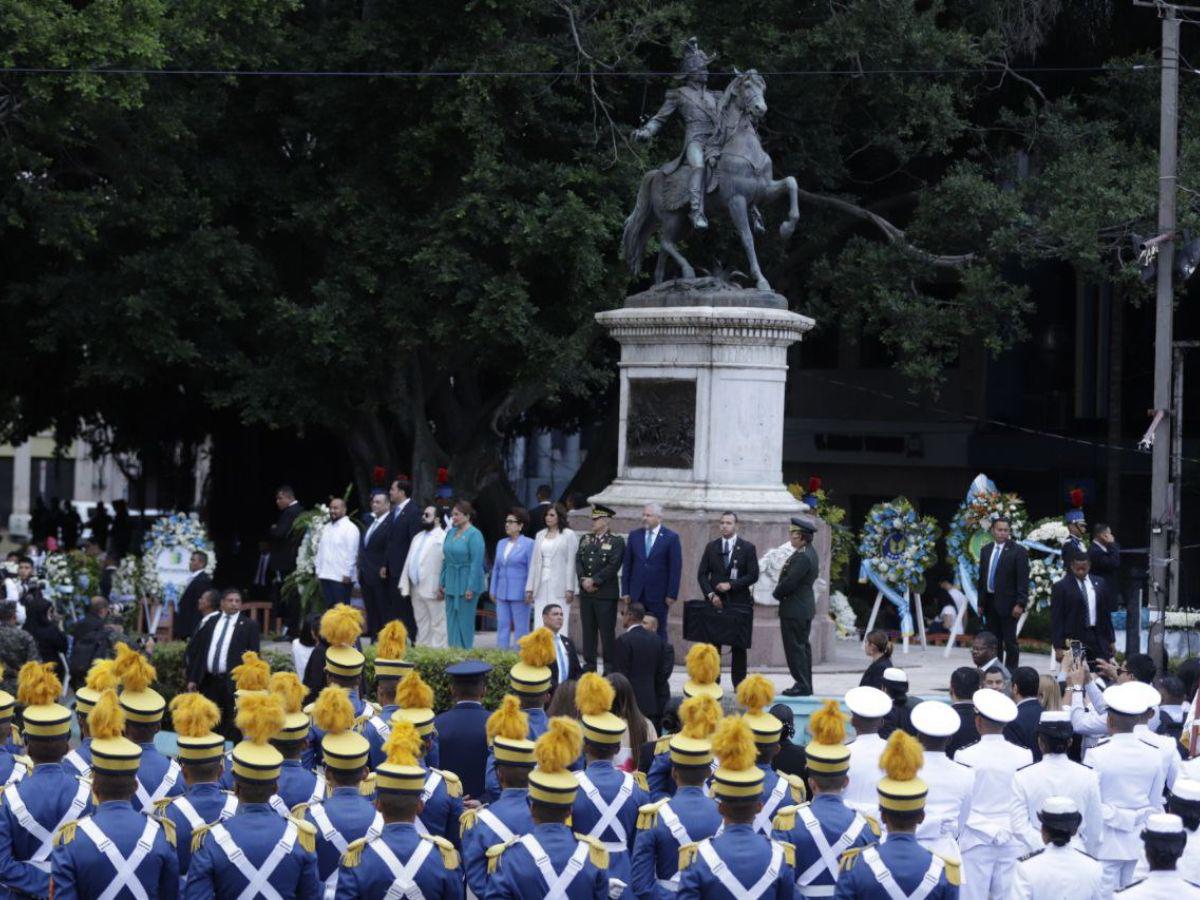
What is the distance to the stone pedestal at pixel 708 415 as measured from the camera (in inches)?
776

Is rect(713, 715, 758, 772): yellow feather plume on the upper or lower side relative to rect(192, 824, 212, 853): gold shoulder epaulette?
upper

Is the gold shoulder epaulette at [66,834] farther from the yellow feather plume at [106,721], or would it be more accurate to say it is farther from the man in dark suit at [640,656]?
the man in dark suit at [640,656]

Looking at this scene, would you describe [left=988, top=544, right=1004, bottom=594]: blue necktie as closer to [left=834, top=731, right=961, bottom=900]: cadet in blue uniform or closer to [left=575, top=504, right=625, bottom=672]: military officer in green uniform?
[left=575, top=504, right=625, bottom=672]: military officer in green uniform

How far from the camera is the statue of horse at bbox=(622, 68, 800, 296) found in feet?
66.0

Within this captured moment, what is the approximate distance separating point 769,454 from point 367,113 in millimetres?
9452

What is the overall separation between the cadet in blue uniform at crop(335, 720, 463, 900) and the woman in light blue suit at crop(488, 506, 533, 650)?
446 inches

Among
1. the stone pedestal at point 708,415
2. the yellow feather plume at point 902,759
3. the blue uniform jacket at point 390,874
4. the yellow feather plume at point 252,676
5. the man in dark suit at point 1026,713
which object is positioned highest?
the stone pedestal at point 708,415

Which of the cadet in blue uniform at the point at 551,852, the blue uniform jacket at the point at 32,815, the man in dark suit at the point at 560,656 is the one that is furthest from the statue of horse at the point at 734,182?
the cadet in blue uniform at the point at 551,852

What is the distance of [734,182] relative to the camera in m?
20.2

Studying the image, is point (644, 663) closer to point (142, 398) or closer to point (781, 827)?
point (781, 827)

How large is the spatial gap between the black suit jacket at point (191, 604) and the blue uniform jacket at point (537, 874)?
40.3 feet

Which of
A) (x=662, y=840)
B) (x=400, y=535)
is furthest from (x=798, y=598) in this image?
(x=662, y=840)

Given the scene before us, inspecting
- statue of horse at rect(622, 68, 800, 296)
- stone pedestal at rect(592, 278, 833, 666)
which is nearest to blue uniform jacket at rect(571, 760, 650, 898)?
stone pedestal at rect(592, 278, 833, 666)

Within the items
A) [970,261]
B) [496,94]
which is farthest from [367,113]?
[970,261]
